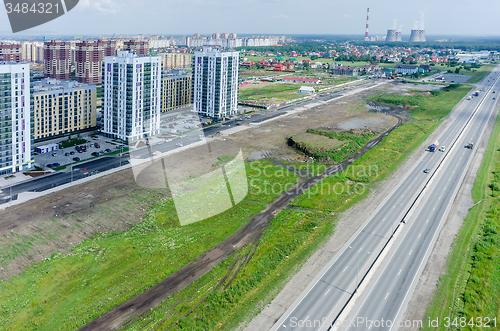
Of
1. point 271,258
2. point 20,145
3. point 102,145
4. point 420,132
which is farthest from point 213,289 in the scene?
point 420,132

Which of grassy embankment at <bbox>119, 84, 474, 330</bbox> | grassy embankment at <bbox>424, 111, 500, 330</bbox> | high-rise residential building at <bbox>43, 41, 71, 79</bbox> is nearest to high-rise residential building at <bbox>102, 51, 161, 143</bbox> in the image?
grassy embankment at <bbox>119, 84, 474, 330</bbox>

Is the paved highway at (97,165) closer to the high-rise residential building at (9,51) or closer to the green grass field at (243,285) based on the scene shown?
the green grass field at (243,285)

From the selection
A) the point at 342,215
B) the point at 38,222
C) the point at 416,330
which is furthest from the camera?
the point at 342,215

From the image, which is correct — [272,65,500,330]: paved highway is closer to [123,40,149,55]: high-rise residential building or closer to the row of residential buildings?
the row of residential buildings

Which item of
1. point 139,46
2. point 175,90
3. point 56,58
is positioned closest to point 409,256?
point 175,90

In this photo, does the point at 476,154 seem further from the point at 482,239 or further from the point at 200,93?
the point at 200,93

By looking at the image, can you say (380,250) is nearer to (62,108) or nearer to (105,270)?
(105,270)
